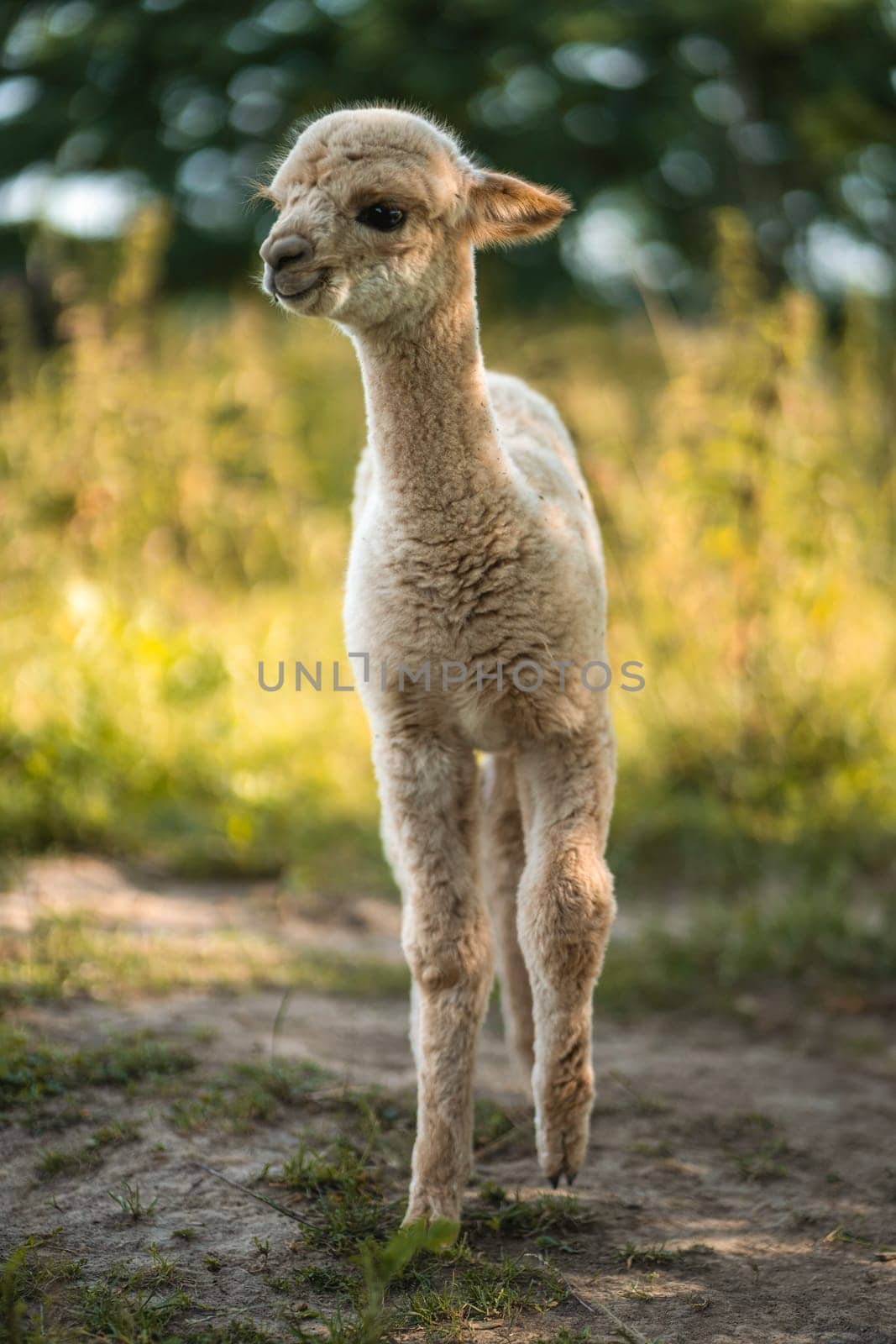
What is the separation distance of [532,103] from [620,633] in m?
7.93

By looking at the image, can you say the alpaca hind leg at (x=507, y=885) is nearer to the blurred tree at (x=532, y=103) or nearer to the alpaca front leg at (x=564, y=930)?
the alpaca front leg at (x=564, y=930)

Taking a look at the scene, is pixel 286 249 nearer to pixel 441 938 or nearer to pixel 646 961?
pixel 441 938

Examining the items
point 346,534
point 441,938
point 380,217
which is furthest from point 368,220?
point 346,534

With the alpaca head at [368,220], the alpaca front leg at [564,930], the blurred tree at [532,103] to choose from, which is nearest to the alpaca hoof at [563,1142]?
the alpaca front leg at [564,930]

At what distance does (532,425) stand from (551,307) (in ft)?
35.0

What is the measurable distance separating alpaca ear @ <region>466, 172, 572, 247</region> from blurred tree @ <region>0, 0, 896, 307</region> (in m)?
9.01

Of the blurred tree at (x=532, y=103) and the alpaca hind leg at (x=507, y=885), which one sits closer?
the alpaca hind leg at (x=507, y=885)

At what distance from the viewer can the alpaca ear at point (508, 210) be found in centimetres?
283

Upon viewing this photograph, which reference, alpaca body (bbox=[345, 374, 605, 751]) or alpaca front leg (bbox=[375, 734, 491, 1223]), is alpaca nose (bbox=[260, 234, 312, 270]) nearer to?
alpaca body (bbox=[345, 374, 605, 751])

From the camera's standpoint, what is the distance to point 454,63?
11.8 meters

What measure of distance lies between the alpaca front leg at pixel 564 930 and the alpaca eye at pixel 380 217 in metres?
1.16

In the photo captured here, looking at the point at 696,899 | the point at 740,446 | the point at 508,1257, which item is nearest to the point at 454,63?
the point at 740,446

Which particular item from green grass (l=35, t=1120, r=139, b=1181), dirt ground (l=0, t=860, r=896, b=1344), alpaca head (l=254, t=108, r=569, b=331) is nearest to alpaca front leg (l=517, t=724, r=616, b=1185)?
dirt ground (l=0, t=860, r=896, b=1344)

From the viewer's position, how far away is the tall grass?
5.32 metres
